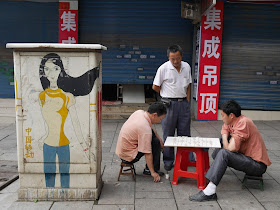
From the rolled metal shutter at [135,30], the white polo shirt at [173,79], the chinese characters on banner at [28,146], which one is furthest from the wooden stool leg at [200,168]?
the rolled metal shutter at [135,30]

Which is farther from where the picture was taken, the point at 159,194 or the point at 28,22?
the point at 28,22

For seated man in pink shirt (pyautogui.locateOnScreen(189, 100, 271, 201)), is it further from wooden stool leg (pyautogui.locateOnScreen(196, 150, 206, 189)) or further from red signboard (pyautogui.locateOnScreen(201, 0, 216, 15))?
red signboard (pyautogui.locateOnScreen(201, 0, 216, 15))

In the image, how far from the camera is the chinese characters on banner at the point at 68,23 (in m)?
7.91

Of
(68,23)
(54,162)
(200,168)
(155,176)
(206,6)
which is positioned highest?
(206,6)

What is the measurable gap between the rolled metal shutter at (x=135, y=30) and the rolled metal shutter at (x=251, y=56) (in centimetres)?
113

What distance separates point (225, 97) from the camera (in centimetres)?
809

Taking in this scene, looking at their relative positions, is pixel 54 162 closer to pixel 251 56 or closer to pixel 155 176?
pixel 155 176

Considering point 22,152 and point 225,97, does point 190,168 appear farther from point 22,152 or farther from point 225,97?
point 225,97

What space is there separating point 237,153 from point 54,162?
211 cm

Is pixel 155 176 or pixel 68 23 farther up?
pixel 68 23

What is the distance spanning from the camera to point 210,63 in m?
7.73

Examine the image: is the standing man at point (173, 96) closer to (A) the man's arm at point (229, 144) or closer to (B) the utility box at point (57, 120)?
(A) the man's arm at point (229, 144)

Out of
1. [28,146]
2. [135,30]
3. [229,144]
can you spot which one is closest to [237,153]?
[229,144]

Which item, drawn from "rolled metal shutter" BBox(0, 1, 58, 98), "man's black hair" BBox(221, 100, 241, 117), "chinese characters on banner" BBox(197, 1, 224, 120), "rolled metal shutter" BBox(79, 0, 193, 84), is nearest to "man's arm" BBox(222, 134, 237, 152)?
"man's black hair" BBox(221, 100, 241, 117)
